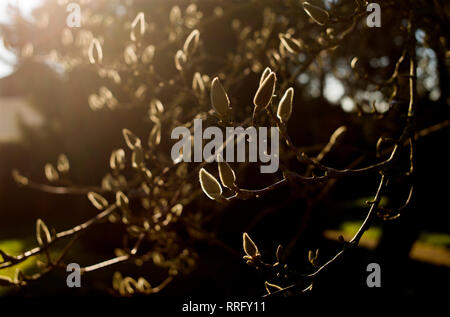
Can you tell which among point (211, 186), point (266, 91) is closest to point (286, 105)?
point (266, 91)

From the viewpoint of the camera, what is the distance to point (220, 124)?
1282 mm

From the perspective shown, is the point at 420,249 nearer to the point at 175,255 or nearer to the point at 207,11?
the point at 207,11

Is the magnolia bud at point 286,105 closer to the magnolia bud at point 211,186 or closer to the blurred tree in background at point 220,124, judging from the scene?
the blurred tree in background at point 220,124

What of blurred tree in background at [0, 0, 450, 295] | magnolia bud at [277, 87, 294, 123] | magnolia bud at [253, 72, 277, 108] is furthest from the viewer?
blurred tree in background at [0, 0, 450, 295]

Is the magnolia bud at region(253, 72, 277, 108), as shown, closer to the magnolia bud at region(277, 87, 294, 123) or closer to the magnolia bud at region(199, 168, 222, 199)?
the magnolia bud at region(277, 87, 294, 123)

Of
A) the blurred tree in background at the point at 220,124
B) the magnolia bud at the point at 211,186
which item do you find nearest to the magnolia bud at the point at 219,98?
the blurred tree in background at the point at 220,124

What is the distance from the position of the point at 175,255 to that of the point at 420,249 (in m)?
9.78

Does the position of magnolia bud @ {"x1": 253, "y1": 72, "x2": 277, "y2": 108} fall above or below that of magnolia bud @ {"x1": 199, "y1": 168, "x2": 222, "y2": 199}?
above

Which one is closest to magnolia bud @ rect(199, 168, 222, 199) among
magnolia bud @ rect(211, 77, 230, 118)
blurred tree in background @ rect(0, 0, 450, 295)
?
blurred tree in background @ rect(0, 0, 450, 295)

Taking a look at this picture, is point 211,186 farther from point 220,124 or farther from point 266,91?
point 266,91

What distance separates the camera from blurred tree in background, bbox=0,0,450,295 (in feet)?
6.72

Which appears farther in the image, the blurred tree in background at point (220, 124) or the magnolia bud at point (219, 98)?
the blurred tree in background at point (220, 124)

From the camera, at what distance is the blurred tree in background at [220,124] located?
2.05 metres
